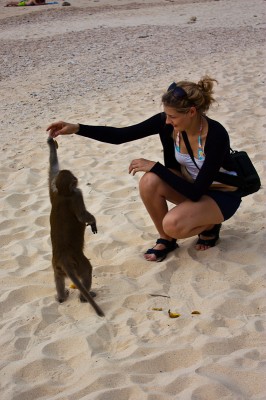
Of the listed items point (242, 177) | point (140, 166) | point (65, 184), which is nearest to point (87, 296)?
point (65, 184)

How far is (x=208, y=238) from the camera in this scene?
4.50m

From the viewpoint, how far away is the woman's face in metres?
4.03

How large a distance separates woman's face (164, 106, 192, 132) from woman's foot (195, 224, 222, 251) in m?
0.90

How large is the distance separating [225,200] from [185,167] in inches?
17.1

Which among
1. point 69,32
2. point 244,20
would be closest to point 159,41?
point 69,32

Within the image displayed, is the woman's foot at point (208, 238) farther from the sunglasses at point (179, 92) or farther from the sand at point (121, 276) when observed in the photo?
the sunglasses at point (179, 92)

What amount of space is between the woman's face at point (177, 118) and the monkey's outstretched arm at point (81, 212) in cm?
87

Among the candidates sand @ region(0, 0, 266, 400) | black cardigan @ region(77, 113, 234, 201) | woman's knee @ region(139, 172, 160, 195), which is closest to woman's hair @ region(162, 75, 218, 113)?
black cardigan @ region(77, 113, 234, 201)

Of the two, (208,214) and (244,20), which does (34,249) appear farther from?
(244,20)

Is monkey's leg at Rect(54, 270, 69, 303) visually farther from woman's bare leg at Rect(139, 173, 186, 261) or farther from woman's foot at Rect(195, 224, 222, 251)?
woman's foot at Rect(195, 224, 222, 251)

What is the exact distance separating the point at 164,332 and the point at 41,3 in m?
23.4

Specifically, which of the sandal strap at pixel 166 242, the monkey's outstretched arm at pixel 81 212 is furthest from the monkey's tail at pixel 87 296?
the sandal strap at pixel 166 242

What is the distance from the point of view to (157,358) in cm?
321

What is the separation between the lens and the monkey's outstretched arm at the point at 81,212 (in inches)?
151
